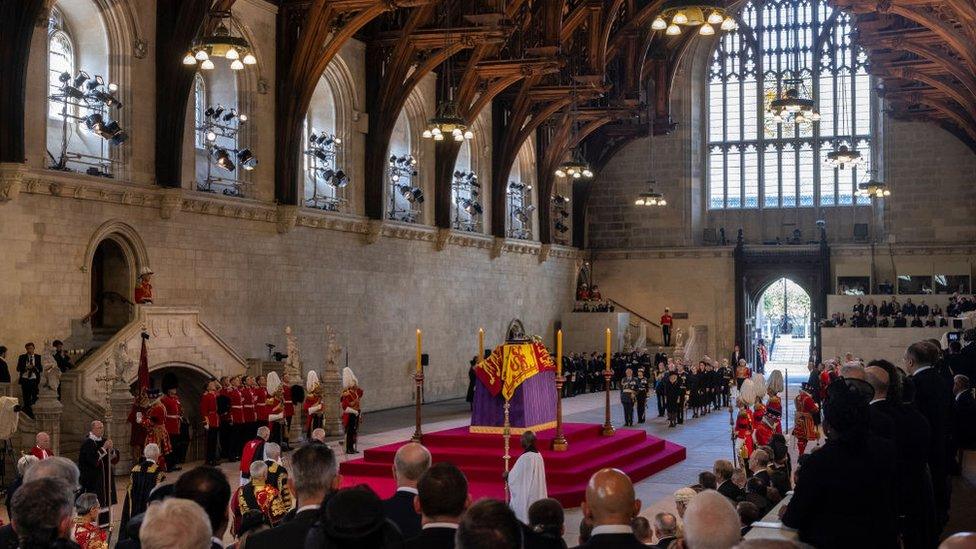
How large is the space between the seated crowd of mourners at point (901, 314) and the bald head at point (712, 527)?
93.6ft

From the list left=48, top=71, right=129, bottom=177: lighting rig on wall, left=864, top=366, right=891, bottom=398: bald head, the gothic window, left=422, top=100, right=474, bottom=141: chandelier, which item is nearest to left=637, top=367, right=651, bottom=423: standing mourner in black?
left=422, top=100, right=474, bottom=141: chandelier

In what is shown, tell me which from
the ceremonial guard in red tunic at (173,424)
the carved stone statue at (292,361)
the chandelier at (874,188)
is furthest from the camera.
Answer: the chandelier at (874,188)

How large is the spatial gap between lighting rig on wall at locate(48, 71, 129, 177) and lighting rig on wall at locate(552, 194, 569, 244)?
71.5 feet

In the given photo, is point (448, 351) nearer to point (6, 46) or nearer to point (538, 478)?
point (6, 46)

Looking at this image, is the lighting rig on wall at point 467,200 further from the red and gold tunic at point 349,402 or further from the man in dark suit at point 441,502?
the man in dark suit at point 441,502

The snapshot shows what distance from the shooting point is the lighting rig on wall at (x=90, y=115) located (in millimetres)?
17844

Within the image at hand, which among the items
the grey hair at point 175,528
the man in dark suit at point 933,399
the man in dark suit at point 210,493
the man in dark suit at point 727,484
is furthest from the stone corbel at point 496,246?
the grey hair at point 175,528

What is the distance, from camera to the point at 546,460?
15.7 meters

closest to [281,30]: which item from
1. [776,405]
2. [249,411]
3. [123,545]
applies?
[249,411]

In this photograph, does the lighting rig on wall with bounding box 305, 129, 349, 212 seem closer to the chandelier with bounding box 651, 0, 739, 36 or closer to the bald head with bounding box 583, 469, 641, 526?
the chandelier with bounding box 651, 0, 739, 36

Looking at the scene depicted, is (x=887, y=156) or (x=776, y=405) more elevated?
(x=887, y=156)

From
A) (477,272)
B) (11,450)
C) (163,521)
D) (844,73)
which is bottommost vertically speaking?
(11,450)

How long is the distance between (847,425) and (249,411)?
587 inches

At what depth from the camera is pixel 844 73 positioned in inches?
1495
